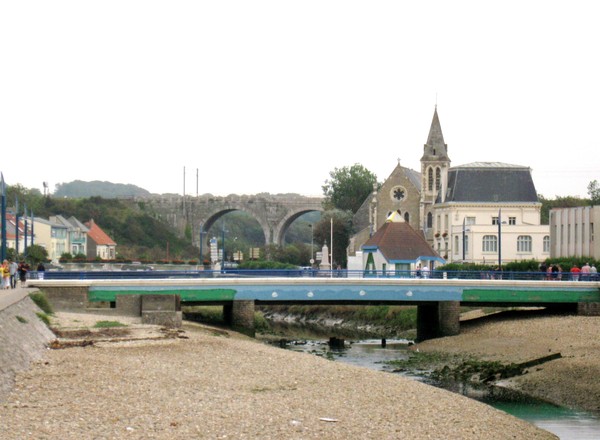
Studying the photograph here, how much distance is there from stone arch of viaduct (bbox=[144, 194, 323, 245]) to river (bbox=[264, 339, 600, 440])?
296ft

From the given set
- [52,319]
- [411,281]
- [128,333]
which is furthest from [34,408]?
[411,281]

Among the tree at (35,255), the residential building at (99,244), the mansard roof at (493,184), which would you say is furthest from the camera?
the residential building at (99,244)

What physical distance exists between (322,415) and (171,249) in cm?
12596

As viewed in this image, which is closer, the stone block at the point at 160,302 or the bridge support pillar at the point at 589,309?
the stone block at the point at 160,302

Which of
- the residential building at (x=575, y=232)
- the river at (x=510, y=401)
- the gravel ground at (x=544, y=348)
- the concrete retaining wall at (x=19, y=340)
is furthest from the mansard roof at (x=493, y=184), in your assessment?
the concrete retaining wall at (x=19, y=340)

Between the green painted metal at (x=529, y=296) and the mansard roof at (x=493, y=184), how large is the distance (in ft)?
145

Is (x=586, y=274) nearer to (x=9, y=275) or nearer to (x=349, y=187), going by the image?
(x=9, y=275)

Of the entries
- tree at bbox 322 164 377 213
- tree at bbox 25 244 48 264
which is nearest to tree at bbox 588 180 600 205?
tree at bbox 322 164 377 213

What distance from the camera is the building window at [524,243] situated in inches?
3693

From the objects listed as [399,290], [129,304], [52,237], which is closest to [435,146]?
[52,237]

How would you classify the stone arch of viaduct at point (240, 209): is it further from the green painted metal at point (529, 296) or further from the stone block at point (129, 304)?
the stone block at point (129, 304)

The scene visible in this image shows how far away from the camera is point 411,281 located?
56.7m

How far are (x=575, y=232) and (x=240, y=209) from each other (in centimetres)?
7852

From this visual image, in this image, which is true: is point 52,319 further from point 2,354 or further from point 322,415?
point 322,415
